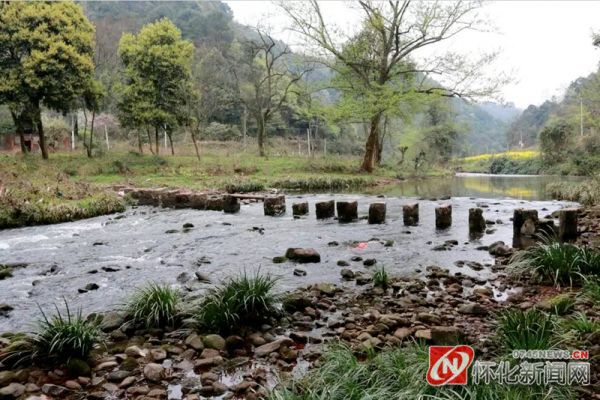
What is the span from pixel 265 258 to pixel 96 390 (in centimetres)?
453

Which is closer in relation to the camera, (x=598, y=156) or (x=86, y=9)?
(x=598, y=156)

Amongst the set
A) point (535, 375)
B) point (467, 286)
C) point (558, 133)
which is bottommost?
point (467, 286)

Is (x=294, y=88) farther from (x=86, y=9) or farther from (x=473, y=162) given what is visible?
(x=86, y=9)

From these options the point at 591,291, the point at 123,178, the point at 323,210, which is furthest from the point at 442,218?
the point at 123,178

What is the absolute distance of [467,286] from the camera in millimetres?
5891

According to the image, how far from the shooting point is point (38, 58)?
22.5 m

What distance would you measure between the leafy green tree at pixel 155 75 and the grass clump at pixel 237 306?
81.6ft

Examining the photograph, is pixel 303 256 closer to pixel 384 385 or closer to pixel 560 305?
pixel 560 305

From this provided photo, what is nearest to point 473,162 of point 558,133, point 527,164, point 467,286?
point 527,164

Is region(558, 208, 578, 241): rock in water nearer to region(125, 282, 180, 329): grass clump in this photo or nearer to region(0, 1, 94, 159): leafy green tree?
region(125, 282, 180, 329): grass clump

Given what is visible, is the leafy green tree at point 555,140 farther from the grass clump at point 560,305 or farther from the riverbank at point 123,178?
the grass clump at point 560,305

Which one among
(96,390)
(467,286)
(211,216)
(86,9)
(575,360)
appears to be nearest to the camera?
(575,360)

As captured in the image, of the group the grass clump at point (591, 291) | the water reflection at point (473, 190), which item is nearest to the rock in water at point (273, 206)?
the water reflection at point (473, 190)

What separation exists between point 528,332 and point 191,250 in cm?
668
